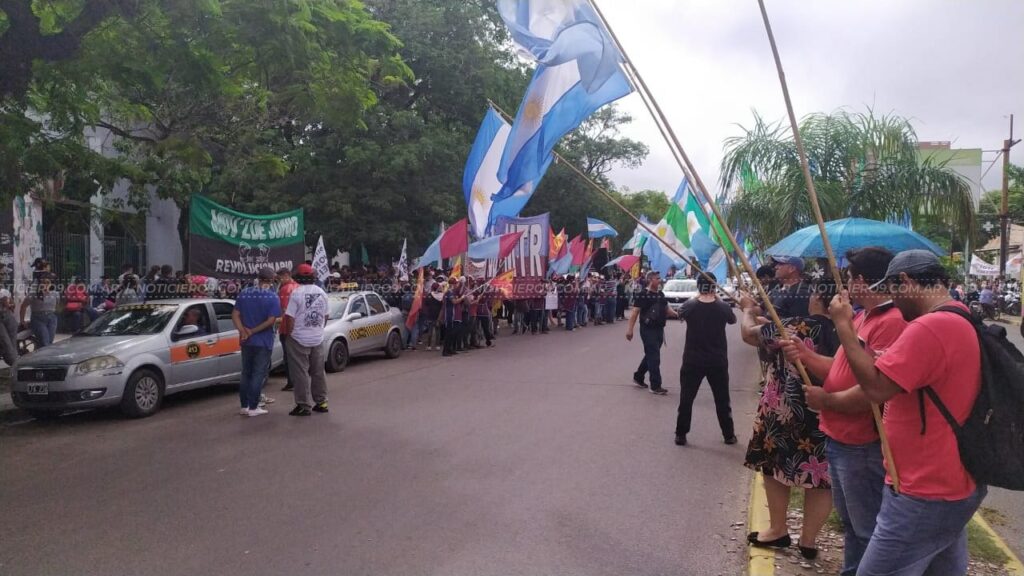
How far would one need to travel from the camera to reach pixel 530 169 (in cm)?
618

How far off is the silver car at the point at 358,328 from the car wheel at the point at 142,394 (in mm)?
3630

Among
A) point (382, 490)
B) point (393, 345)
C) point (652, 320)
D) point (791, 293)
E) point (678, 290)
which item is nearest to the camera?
point (382, 490)

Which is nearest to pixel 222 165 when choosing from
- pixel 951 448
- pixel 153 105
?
pixel 153 105

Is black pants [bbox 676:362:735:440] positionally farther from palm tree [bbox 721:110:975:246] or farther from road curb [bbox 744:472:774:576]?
palm tree [bbox 721:110:975:246]

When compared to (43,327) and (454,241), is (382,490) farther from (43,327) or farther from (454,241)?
(454,241)

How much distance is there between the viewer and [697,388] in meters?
7.13

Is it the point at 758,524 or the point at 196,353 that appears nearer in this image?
the point at 758,524

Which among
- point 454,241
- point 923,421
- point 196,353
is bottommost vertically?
point 196,353

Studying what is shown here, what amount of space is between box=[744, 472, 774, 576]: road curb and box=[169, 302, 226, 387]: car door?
23.5ft

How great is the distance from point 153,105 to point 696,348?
43.4 feet

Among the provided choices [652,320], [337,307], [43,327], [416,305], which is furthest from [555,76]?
[416,305]

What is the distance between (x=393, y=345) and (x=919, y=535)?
42.2 feet

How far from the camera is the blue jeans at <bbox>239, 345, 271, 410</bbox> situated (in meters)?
8.55

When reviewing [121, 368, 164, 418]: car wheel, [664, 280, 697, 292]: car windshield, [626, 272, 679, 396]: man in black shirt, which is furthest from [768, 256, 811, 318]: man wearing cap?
[664, 280, 697, 292]: car windshield
